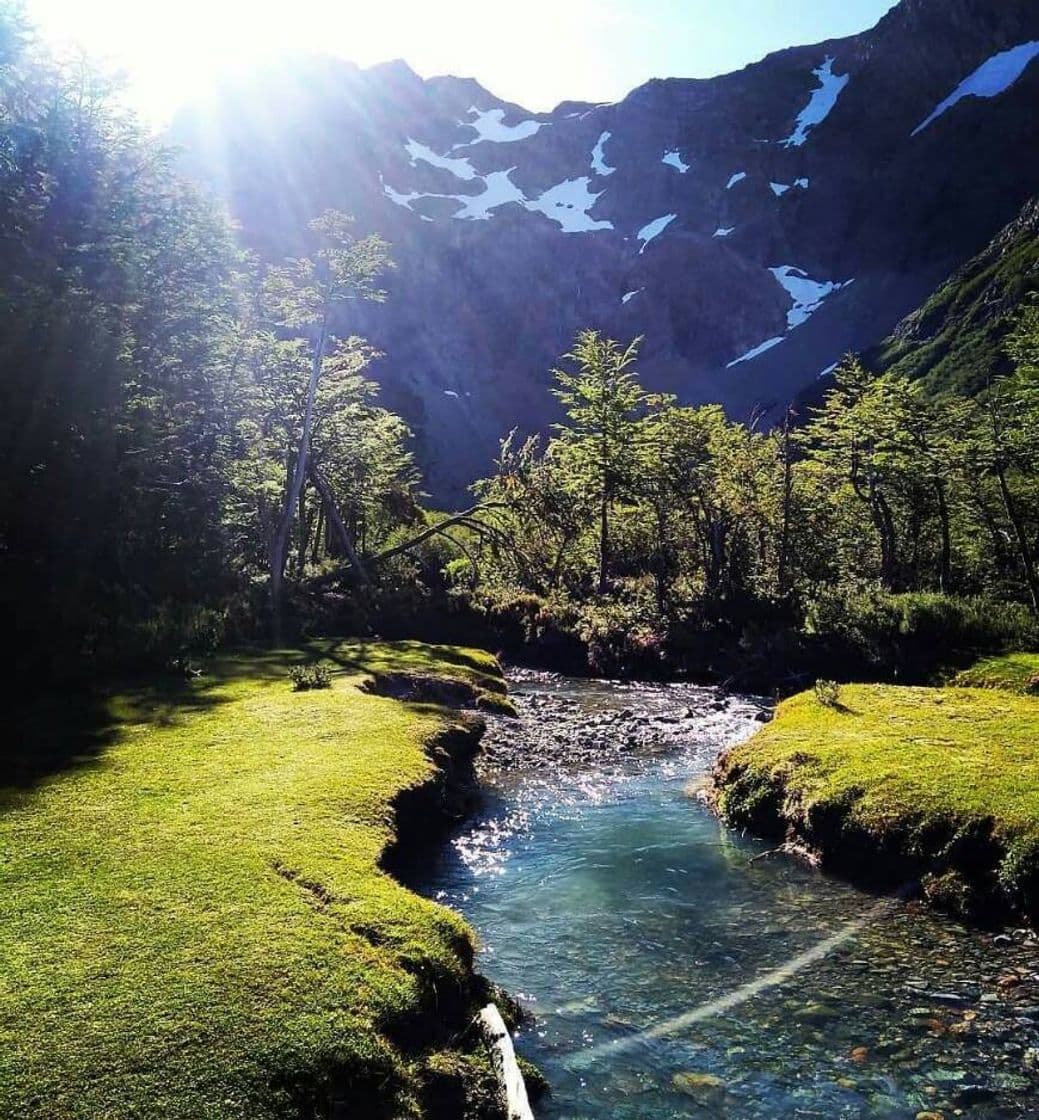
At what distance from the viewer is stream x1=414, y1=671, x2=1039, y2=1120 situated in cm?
711

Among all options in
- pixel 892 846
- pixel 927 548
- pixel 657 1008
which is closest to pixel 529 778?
pixel 892 846

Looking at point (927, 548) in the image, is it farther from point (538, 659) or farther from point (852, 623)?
point (538, 659)

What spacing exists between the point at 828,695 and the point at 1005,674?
8.01 metres

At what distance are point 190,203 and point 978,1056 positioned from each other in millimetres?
34580

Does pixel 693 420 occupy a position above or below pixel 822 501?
above

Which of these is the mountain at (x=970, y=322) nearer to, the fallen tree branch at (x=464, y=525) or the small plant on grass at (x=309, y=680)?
the fallen tree branch at (x=464, y=525)

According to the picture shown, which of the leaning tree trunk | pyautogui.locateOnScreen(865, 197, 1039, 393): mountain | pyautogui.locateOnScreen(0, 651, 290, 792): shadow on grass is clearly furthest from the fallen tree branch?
pyautogui.locateOnScreen(865, 197, 1039, 393): mountain

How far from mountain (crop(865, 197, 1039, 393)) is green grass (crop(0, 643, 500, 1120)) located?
127 meters

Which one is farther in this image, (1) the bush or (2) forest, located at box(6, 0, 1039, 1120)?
(1) the bush

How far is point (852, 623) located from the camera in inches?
1188

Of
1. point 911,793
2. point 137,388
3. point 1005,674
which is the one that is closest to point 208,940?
point 911,793

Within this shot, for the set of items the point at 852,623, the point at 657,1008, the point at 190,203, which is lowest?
the point at 657,1008

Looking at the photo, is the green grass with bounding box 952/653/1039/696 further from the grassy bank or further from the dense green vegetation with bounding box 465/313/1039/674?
the dense green vegetation with bounding box 465/313/1039/674

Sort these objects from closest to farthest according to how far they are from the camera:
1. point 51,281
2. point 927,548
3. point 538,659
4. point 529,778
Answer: point 529,778
point 51,281
point 538,659
point 927,548
